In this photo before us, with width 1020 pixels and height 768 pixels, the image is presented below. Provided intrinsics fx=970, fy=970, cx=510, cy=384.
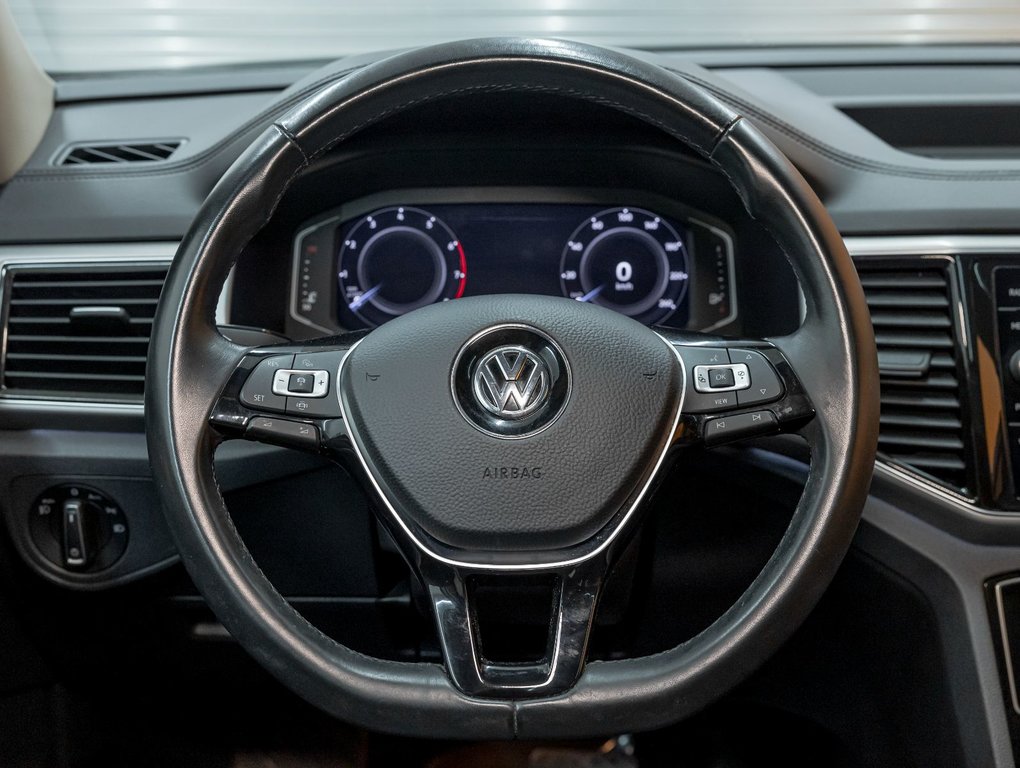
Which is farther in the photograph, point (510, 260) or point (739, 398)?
point (510, 260)

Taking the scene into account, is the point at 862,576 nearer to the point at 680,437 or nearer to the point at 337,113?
A: the point at 680,437

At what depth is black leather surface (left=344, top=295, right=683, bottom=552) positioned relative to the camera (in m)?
0.80

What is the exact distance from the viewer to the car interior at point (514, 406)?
0.80 metres

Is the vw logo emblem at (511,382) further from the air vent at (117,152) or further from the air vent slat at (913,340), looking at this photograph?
Answer: the air vent at (117,152)

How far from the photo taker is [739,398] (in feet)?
2.78

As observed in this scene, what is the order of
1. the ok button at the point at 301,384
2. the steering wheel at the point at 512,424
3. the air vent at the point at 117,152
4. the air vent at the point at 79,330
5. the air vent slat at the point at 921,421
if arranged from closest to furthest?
the steering wheel at the point at 512,424 → the ok button at the point at 301,384 → the air vent slat at the point at 921,421 → the air vent at the point at 79,330 → the air vent at the point at 117,152

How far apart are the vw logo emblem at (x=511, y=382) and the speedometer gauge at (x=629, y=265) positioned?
36cm

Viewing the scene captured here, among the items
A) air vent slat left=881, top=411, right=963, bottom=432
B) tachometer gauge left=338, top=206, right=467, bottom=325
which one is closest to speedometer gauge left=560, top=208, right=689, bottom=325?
tachometer gauge left=338, top=206, right=467, bottom=325

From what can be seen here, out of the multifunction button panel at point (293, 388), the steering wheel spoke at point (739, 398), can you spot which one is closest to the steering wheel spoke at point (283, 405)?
the multifunction button panel at point (293, 388)

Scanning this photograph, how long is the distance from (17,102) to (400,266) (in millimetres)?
556

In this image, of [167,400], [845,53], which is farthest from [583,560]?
[845,53]

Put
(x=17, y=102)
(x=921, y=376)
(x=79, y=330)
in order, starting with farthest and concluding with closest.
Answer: (x=17, y=102)
(x=79, y=330)
(x=921, y=376)

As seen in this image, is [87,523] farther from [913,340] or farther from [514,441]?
[913,340]

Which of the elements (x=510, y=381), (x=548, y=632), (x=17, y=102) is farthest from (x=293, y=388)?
(x=17, y=102)
